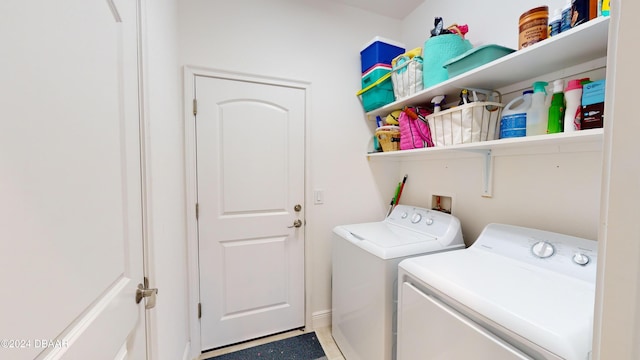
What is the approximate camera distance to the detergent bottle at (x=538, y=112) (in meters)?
1.07

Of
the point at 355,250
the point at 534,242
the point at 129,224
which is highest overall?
the point at 129,224

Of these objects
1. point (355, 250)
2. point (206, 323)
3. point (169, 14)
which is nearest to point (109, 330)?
point (355, 250)

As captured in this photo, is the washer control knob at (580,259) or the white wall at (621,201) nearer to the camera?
the white wall at (621,201)

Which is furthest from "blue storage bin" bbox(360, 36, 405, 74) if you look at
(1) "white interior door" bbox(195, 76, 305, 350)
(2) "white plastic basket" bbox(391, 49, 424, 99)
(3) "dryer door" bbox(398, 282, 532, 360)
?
(3) "dryer door" bbox(398, 282, 532, 360)

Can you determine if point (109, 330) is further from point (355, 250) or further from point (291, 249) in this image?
point (291, 249)

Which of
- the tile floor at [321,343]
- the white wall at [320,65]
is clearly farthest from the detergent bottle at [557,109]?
the tile floor at [321,343]

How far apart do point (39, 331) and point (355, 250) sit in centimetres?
138

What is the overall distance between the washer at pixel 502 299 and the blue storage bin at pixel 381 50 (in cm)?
144

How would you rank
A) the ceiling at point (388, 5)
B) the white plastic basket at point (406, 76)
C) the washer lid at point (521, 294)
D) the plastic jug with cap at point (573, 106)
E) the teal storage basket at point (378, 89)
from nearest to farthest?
the washer lid at point (521, 294) < the plastic jug with cap at point (573, 106) < the white plastic basket at point (406, 76) < the teal storage basket at point (378, 89) < the ceiling at point (388, 5)

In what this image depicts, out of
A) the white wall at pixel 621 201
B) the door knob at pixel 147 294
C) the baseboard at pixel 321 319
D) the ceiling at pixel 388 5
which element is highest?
the ceiling at pixel 388 5

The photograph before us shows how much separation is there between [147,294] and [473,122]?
65.5 inches

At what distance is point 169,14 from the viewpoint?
4.61ft

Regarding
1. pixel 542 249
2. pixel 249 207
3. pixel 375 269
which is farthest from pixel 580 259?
pixel 249 207

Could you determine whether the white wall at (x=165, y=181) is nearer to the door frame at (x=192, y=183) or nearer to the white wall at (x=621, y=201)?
the door frame at (x=192, y=183)
